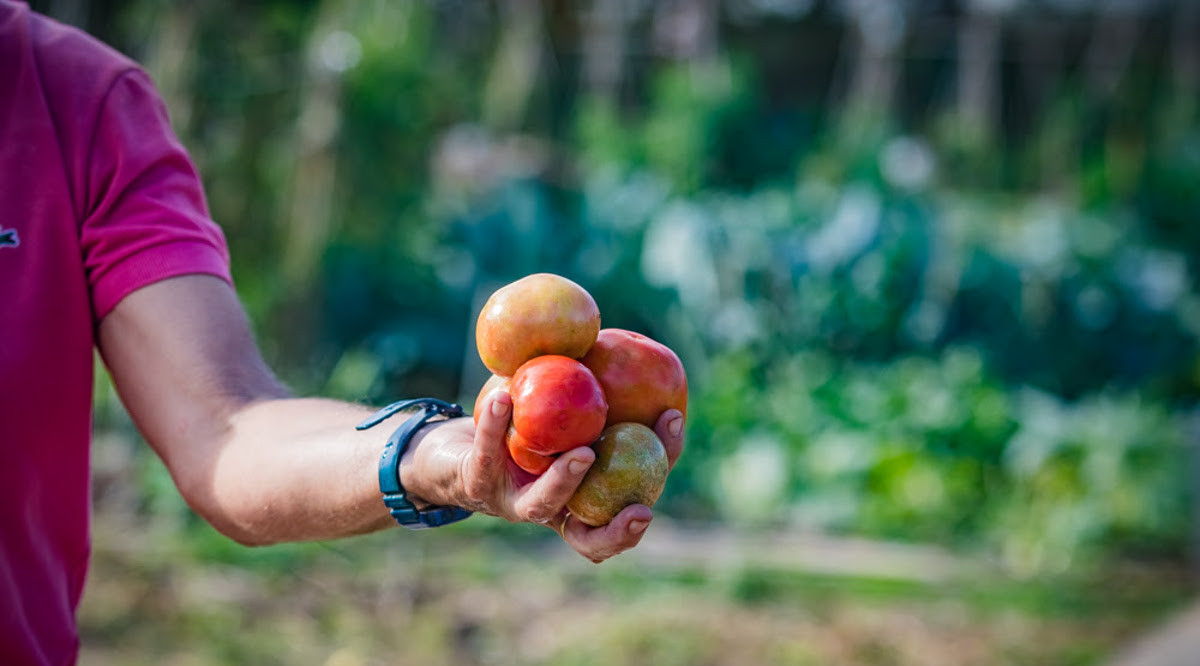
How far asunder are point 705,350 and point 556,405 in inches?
240

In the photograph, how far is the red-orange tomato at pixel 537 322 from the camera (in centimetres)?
152

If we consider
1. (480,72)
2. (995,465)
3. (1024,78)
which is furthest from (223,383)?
(1024,78)

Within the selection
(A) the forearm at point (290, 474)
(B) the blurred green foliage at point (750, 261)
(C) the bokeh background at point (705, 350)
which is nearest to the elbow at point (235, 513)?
(A) the forearm at point (290, 474)

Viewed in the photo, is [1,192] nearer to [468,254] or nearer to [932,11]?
[468,254]

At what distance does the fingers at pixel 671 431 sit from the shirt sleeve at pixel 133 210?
2.39 ft

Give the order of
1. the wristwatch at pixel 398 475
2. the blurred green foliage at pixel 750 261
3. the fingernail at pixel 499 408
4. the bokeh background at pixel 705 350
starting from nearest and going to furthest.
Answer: the fingernail at pixel 499 408, the wristwatch at pixel 398 475, the bokeh background at pixel 705 350, the blurred green foliage at pixel 750 261

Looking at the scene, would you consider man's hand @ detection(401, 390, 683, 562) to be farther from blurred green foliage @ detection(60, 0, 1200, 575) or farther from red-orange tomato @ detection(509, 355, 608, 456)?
blurred green foliage @ detection(60, 0, 1200, 575)

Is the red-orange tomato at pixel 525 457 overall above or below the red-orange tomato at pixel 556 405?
below

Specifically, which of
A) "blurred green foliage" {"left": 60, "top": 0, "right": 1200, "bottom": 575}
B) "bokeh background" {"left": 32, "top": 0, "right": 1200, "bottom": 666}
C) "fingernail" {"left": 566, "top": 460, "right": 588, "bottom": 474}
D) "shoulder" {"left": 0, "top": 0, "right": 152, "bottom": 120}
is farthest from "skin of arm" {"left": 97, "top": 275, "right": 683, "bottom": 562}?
"blurred green foliage" {"left": 60, "top": 0, "right": 1200, "bottom": 575}

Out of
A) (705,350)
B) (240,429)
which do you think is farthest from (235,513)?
(705,350)

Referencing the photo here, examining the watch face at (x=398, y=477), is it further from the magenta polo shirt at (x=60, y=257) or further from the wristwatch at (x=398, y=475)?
the magenta polo shirt at (x=60, y=257)

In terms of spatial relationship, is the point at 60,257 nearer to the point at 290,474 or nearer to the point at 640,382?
the point at 290,474

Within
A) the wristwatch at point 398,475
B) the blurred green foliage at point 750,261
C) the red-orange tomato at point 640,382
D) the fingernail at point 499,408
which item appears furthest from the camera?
the blurred green foliage at point 750,261

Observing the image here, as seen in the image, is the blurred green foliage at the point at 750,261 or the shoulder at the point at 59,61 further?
the blurred green foliage at the point at 750,261
